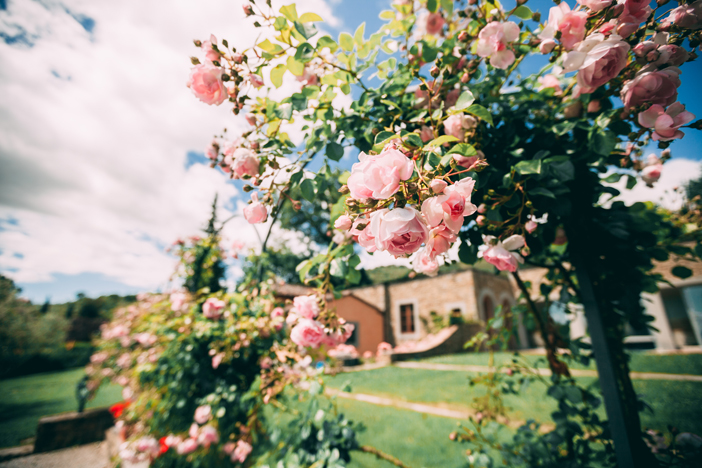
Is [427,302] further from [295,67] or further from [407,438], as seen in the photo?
[295,67]

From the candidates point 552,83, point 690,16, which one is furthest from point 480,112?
point 552,83

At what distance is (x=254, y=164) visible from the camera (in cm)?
117

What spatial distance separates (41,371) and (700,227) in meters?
28.7

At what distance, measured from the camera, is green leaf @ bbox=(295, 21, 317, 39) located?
108 centimetres

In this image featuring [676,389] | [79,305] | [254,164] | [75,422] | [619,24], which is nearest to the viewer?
[619,24]

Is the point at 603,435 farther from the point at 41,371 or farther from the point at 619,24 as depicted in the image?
the point at 41,371

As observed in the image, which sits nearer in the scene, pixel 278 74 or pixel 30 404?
pixel 278 74

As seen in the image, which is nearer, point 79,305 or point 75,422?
point 75,422

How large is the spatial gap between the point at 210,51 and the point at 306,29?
0.39m

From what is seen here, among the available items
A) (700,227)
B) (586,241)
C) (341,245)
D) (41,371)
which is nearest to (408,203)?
(341,245)

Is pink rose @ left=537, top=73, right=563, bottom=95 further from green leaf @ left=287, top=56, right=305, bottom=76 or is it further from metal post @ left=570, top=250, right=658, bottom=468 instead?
green leaf @ left=287, top=56, right=305, bottom=76

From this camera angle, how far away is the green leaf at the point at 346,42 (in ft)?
3.96

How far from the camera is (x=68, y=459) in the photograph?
15.0ft

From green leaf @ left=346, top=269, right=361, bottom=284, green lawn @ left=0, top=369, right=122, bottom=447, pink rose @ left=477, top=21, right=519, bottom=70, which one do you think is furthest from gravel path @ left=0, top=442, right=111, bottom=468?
pink rose @ left=477, top=21, right=519, bottom=70
